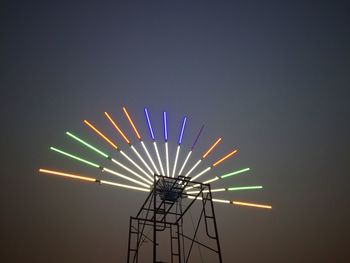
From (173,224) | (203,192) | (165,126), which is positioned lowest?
(173,224)

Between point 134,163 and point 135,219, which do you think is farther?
point 135,219

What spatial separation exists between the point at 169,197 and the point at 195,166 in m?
1.74

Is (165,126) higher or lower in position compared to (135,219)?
higher

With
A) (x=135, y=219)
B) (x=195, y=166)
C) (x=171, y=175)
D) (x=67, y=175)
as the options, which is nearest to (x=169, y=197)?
(x=171, y=175)

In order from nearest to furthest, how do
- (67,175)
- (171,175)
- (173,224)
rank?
1. (67,175)
2. (171,175)
3. (173,224)

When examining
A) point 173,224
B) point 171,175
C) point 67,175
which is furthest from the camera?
point 173,224

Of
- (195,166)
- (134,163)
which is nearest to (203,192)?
(195,166)

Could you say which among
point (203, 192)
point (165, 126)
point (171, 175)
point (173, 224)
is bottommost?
point (173, 224)

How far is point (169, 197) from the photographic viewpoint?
11758 mm

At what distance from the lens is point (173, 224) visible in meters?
13.2

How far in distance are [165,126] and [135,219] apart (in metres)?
4.65

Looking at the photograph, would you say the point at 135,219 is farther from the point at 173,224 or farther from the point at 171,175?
the point at 171,175

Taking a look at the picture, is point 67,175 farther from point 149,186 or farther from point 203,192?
point 203,192

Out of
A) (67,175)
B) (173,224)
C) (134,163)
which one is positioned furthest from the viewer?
(173,224)
